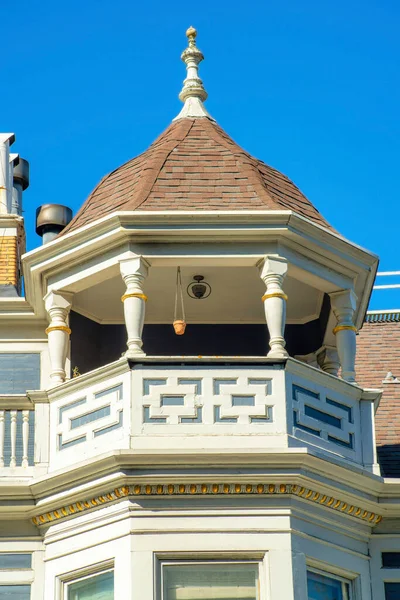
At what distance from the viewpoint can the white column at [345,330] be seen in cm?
2139

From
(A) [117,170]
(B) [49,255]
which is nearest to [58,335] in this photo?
(B) [49,255]

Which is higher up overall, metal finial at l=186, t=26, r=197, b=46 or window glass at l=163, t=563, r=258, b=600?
metal finial at l=186, t=26, r=197, b=46

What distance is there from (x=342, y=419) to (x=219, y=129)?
207 inches

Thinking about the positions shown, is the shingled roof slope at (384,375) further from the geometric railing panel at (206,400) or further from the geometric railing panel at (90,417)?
the geometric railing panel at (90,417)

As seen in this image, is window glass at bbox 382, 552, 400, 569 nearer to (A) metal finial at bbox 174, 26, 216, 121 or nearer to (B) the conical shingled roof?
(B) the conical shingled roof

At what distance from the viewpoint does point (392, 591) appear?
20.5m

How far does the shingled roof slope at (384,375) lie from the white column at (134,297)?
4015 mm

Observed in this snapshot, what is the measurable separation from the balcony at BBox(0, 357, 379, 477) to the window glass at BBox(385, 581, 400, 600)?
4.85ft

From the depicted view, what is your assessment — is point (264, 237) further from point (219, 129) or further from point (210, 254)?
point (219, 129)

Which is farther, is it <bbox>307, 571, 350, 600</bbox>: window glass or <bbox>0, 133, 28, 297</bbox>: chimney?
<bbox>0, 133, 28, 297</bbox>: chimney

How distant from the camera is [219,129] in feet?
78.0

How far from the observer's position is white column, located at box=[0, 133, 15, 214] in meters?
26.6

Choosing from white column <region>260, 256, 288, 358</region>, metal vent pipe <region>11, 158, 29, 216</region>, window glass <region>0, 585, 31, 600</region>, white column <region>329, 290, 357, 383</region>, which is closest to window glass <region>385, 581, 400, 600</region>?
white column <region>329, 290, 357, 383</region>

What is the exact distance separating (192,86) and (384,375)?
5.41 metres
